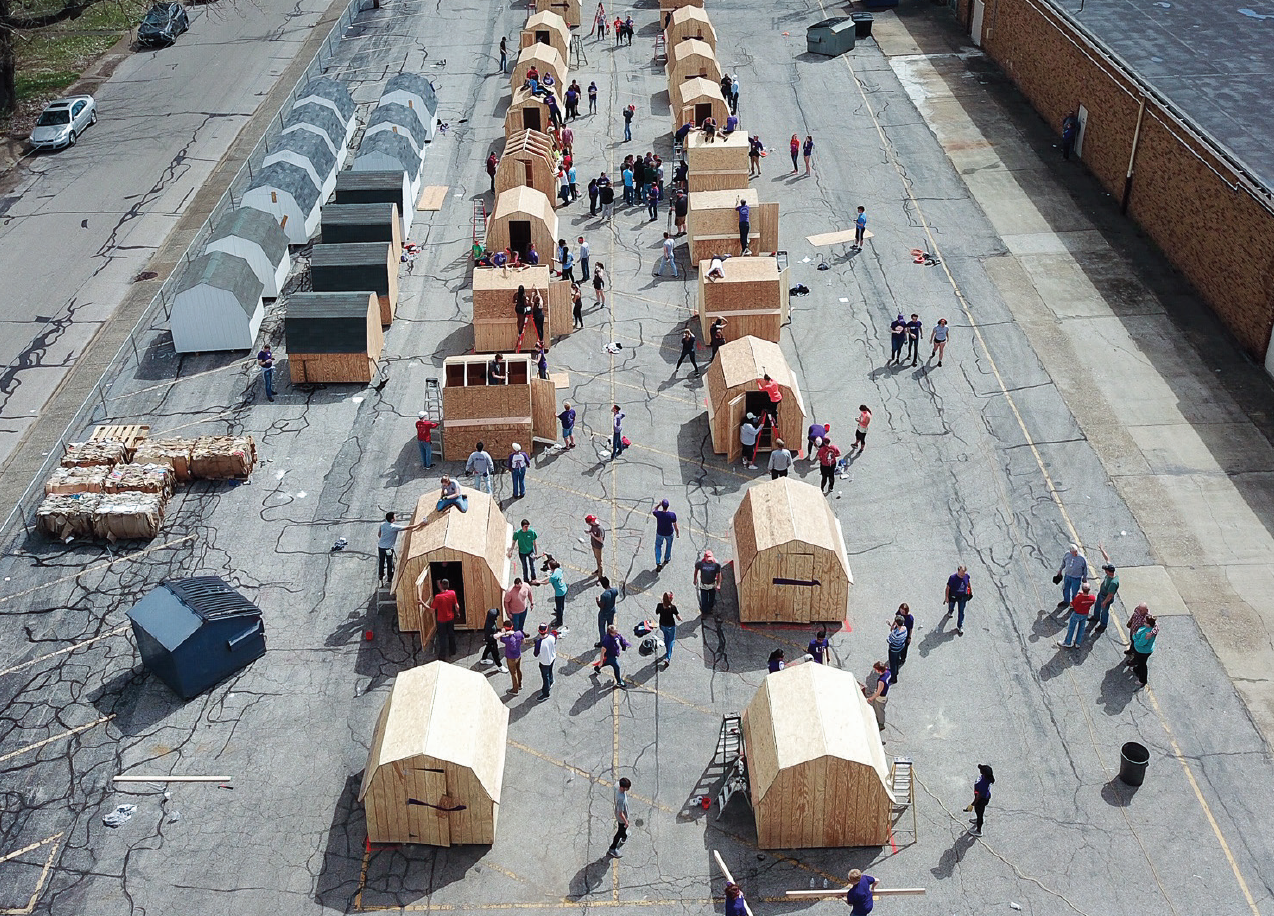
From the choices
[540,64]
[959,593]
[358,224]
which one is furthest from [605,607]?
[540,64]

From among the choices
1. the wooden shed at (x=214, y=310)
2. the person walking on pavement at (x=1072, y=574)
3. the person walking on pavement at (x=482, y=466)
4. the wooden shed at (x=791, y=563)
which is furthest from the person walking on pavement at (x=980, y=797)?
the wooden shed at (x=214, y=310)

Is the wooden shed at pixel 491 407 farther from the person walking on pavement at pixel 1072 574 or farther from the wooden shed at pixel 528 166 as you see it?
the wooden shed at pixel 528 166

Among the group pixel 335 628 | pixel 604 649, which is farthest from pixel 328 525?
pixel 604 649

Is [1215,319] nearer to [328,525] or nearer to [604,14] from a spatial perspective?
[328,525]

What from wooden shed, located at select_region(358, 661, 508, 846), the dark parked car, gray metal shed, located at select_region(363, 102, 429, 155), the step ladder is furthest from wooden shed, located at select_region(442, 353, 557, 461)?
the dark parked car

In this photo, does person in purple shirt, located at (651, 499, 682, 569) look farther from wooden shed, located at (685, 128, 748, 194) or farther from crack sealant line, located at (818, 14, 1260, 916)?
wooden shed, located at (685, 128, 748, 194)

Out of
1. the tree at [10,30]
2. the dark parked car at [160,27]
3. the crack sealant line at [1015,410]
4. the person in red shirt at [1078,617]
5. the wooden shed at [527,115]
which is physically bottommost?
the crack sealant line at [1015,410]
